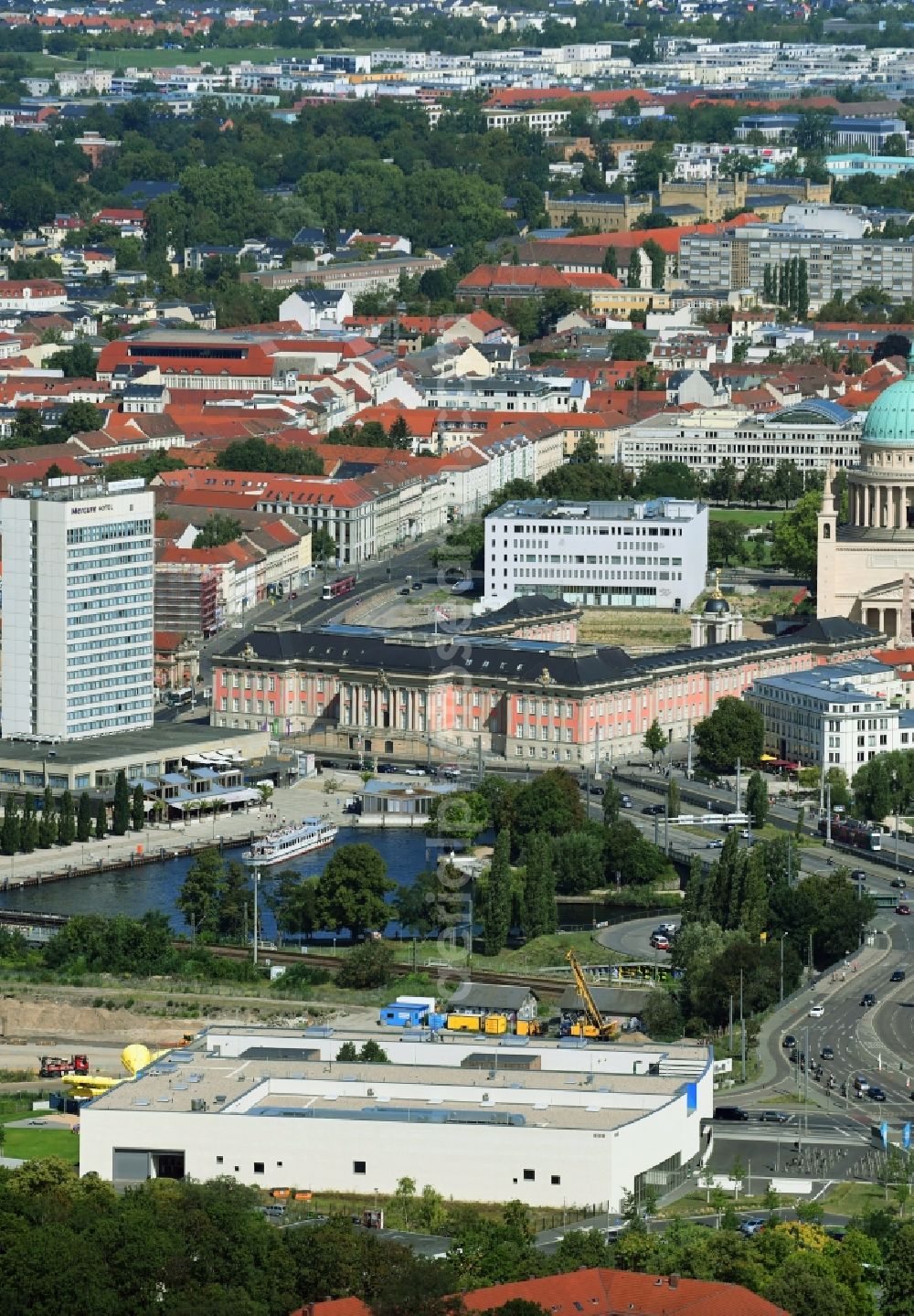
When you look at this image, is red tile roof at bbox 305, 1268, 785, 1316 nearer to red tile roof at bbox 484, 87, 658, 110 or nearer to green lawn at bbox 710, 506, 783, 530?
green lawn at bbox 710, 506, 783, 530

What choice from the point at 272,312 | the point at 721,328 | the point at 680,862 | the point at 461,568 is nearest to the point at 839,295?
the point at 721,328

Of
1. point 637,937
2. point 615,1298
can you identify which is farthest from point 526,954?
point 615,1298

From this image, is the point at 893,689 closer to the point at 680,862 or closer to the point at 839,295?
the point at 680,862

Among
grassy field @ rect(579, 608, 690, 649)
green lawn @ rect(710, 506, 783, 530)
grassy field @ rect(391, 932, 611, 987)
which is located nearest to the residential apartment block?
green lawn @ rect(710, 506, 783, 530)

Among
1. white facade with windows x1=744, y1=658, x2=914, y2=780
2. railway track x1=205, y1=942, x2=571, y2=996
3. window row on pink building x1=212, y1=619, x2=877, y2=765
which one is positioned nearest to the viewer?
railway track x1=205, y1=942, x2=571, y2=996

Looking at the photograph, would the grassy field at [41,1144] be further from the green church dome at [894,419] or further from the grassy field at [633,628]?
the green church dome at [894,419]

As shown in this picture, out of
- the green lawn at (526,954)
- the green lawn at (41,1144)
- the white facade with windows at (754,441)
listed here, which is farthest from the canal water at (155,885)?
the white facade with windows at (754,441)
